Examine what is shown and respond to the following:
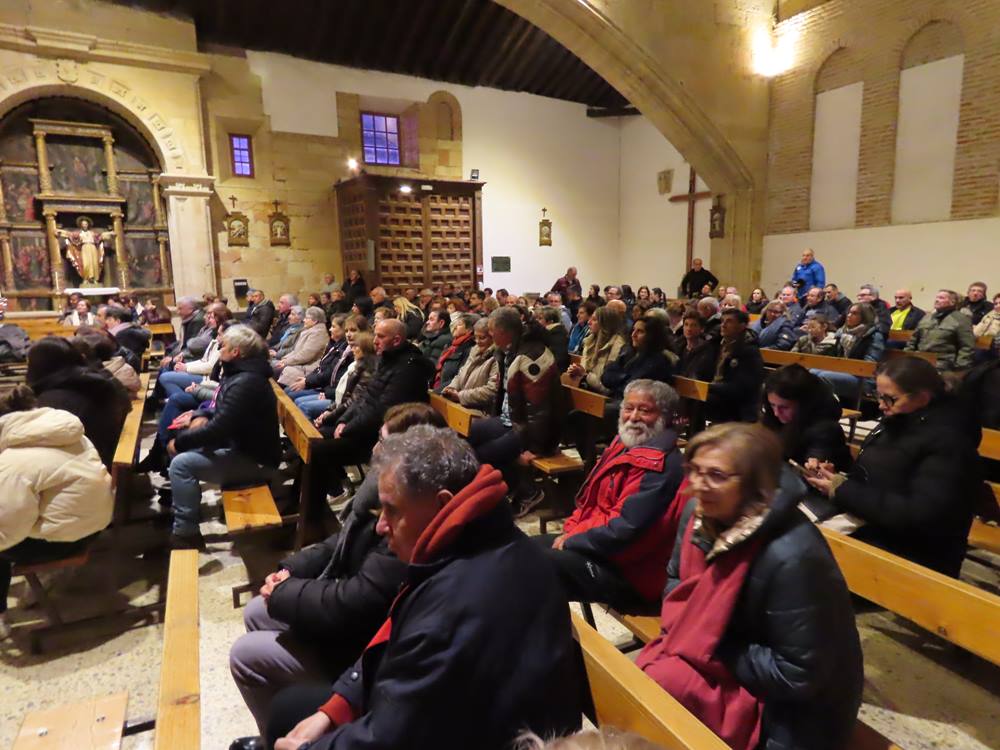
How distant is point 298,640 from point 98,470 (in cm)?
160

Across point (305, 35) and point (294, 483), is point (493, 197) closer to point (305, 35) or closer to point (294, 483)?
point (305, 35)

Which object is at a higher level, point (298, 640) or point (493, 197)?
point (493, 197)

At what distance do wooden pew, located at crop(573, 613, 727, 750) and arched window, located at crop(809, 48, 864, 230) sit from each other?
11.7 meters

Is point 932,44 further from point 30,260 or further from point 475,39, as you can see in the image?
point 30,260

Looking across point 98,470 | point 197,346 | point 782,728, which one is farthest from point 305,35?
point 782,728

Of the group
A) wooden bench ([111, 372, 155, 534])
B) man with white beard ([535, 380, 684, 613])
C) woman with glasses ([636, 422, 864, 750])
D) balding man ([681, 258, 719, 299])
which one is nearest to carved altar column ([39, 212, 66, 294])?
wooden bench ([111, 372, 155, 534])

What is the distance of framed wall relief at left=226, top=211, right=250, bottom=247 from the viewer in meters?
12.3

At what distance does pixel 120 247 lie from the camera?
11672mm

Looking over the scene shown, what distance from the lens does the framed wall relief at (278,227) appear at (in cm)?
1273

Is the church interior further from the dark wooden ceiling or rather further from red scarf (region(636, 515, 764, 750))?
red scarf (region(636, 515, 764, 750))

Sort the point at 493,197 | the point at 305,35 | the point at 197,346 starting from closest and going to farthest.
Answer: the point at 197,346
the point at 305,35
the point at 493,197

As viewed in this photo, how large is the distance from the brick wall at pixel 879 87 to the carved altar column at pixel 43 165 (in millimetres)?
13206

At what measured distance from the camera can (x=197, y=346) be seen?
7012mm

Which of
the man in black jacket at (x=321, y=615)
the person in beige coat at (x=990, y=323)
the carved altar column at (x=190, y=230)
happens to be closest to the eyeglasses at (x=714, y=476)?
the man in black jacket at (x=321, y=615)
